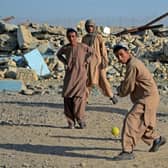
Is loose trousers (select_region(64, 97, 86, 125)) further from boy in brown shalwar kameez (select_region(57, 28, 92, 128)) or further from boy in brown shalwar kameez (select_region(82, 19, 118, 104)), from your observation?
boy in brown shalwar kameez (select_region(82, 19, 118, 104))

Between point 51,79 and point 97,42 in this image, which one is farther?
point 51,79

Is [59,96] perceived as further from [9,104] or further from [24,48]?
[24,48]

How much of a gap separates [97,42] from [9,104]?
2.40 metres

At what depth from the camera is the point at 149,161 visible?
7.67 metres

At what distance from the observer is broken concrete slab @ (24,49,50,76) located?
19.6 meters

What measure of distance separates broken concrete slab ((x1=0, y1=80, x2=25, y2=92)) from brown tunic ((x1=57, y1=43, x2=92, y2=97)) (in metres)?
5.75

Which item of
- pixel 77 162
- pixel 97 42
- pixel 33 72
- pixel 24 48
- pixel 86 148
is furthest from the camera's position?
pixel 24 48

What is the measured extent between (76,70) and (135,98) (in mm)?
2257

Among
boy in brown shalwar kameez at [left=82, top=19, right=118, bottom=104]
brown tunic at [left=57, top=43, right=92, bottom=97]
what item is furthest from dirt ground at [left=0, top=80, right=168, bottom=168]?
brown tunic at [left=57, top=43, right=92, bottom=97]

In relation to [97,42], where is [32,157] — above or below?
below

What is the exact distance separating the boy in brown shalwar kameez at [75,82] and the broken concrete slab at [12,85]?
5.71 m

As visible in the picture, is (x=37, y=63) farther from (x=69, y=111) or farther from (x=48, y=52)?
(x=69, y=111)

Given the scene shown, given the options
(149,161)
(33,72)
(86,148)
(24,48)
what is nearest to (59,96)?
(33,72)

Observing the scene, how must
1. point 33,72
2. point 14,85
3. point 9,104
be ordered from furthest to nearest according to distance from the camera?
point 33,72 → point 14,85 → point 9,104
